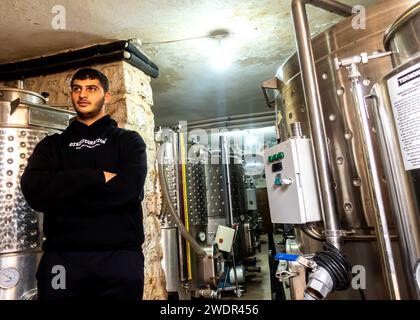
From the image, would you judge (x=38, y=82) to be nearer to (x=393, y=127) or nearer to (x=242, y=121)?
(x=393, y=127)

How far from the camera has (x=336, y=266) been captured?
1.07m

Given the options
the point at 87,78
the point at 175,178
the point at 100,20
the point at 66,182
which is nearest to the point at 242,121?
the point at 175,178

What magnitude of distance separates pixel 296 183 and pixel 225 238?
1575mm

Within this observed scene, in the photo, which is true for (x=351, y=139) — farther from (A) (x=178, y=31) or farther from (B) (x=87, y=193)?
(A) (x=178, y=31)

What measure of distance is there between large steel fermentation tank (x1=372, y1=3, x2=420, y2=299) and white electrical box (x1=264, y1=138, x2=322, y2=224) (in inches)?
15.9

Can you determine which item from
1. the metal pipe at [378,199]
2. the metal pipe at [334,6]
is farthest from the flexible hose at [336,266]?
the metal pipe at [334,6]

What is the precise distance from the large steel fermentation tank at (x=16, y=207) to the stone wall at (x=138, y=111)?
0.55 metres

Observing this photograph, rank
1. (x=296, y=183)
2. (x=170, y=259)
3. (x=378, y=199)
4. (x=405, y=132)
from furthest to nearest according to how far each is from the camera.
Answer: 1. (x=170, y=259)
2. (x=296, y=183)
3. (x=378, y=199)
4. (x=405, y=132)

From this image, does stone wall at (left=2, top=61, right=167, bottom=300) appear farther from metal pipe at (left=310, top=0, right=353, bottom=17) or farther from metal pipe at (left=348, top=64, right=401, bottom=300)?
metal pipe at (left=348, top=64, right=401, bottom=300)

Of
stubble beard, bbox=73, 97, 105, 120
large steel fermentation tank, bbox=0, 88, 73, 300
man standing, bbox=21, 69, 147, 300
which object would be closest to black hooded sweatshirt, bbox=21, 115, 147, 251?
man standing, bbox=21, 69, 147, 300

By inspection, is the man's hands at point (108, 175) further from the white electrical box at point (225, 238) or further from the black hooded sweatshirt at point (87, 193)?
the white electrical box at point (225, 238)

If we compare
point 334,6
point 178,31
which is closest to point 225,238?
point 178,31

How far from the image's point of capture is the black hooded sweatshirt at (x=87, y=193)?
3.78 feet

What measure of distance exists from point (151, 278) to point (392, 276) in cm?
154
